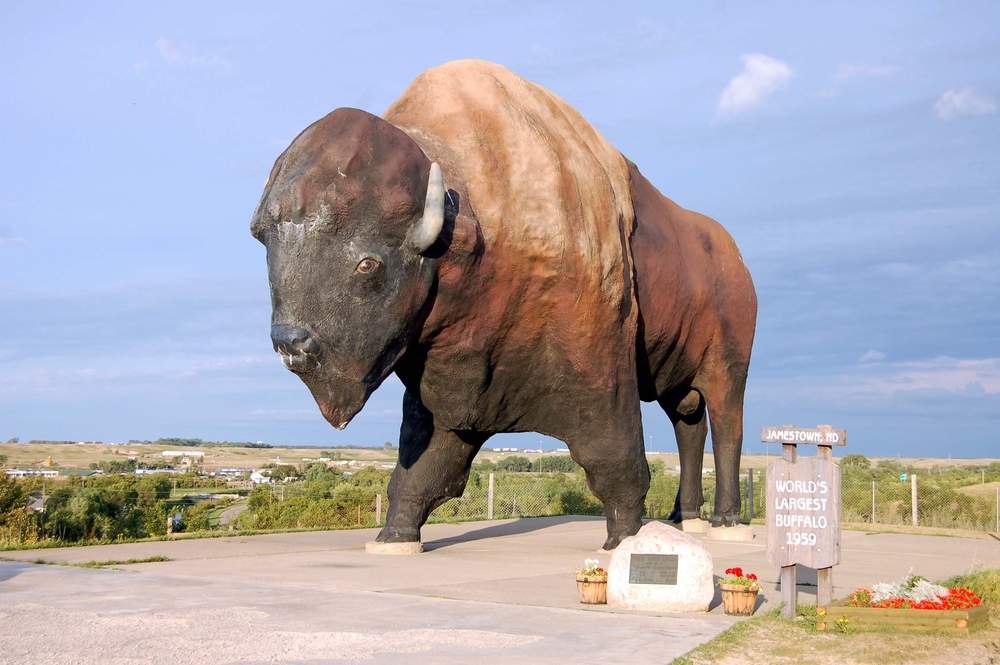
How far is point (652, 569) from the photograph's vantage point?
7223 mm

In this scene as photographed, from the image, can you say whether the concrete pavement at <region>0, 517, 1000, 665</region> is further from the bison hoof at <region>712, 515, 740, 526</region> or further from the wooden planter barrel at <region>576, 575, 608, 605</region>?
the bison hoof at <region>712, 515, 740, 526</region>

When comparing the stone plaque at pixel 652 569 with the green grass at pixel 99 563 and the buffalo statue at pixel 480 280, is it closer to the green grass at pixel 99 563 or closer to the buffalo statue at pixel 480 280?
the buffalo statue at pixel 480 280

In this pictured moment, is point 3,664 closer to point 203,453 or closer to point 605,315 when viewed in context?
point 605,315

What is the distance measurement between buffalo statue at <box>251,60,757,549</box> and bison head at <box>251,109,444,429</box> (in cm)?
1

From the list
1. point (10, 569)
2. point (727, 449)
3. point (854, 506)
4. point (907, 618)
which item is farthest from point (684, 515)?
point (854, 506)

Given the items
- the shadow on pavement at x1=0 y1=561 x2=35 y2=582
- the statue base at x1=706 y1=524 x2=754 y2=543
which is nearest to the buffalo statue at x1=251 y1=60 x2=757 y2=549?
the statue base at x1=706 y1=524 x2=754 y2=543

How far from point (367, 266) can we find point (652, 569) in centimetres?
297

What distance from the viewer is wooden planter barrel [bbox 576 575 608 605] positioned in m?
7.21

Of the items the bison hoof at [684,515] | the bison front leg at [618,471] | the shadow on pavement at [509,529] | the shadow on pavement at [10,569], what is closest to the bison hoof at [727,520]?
the bison hoof at [684,515]

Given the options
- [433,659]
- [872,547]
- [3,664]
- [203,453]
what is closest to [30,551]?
[3,664]

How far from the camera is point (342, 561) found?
965 centimetres

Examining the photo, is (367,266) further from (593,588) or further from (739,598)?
(739,598)

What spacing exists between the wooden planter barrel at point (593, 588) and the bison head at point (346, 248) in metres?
2.09

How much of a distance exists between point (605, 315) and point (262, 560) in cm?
389
